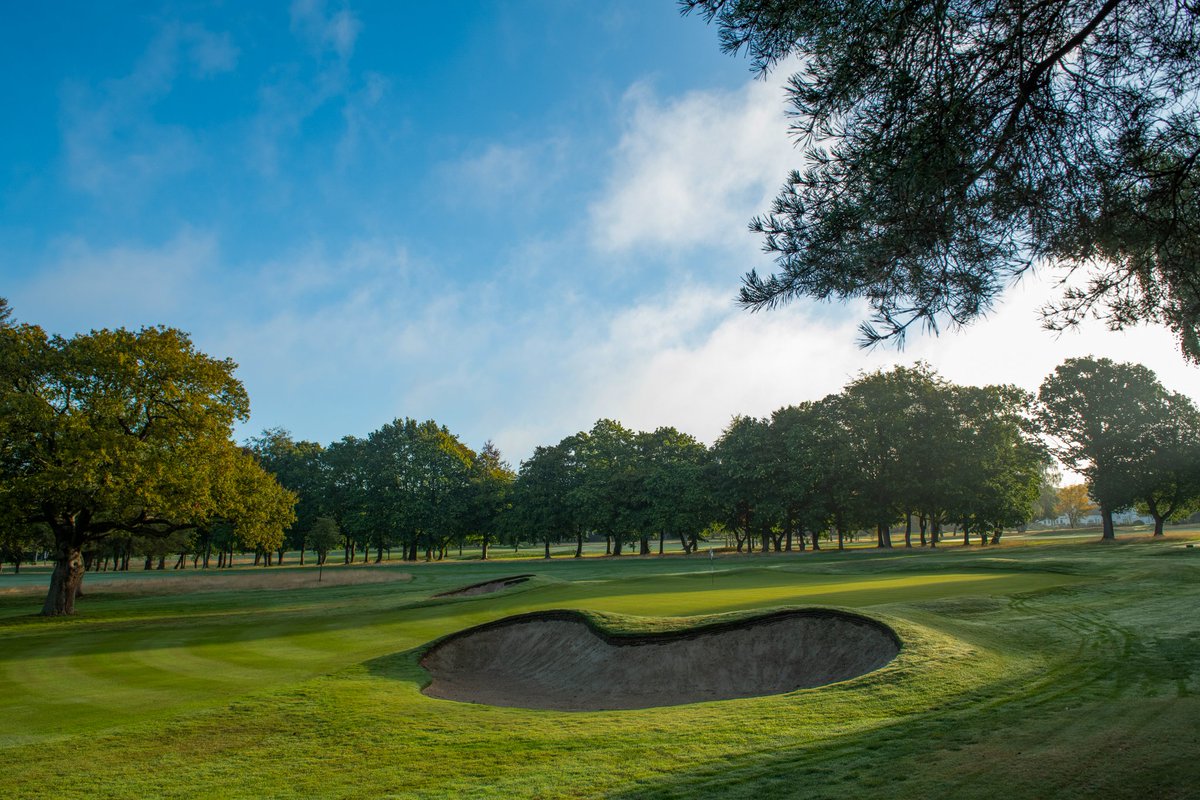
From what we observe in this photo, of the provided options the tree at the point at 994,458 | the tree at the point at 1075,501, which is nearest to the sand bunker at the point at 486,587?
the tree at the point at 994,458

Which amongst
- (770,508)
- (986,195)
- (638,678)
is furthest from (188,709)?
(770,508)

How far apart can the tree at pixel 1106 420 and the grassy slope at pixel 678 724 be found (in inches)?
1920

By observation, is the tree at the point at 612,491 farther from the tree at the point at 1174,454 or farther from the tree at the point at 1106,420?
the tree at the point at 1174,454

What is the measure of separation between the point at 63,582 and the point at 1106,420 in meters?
75.8

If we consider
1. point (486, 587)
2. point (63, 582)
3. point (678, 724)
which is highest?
point (678, 724)

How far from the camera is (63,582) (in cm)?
3127

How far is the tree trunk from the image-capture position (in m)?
30.9

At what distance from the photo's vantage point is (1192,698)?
315 inches

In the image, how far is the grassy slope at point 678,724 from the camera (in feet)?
20.6

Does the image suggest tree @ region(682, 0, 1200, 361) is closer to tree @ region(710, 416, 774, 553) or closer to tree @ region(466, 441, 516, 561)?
tree @ region(710, 416, 774, 553)

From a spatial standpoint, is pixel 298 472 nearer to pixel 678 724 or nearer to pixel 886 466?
pixel 886 466

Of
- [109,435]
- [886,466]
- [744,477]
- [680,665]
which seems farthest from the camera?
[744,477]

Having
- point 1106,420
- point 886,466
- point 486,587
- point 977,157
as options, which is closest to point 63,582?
point 486,587

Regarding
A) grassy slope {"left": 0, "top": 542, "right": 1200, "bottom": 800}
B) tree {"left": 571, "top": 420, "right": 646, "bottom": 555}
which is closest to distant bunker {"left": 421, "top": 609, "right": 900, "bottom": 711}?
grassy slope {"left": 0, "top": 542, "right": 1200, "bottom": 800}
